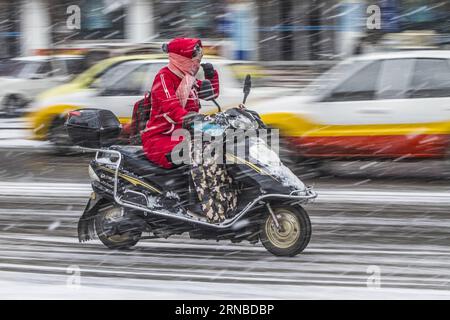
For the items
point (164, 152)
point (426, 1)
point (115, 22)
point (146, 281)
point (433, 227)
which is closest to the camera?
point (146, 281)

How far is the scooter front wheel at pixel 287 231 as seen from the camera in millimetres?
7379

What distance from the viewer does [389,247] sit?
26.5ft

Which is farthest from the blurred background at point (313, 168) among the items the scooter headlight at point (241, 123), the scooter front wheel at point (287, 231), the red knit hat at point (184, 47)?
the red knit hat at point (184, 47)

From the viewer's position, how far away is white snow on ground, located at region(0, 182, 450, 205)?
34.4 feet

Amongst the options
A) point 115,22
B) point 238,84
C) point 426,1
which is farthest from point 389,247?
point 115,22

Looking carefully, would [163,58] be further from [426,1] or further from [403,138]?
[426,1]

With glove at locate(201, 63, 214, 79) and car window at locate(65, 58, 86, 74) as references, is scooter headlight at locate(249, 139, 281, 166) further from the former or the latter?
car window at locate(65, 58, 86, 74)

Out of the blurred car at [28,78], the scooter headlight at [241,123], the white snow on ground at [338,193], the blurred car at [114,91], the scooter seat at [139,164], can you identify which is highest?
the scooter headlight at [241,123]

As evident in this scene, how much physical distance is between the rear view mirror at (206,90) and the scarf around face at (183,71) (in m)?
0.32

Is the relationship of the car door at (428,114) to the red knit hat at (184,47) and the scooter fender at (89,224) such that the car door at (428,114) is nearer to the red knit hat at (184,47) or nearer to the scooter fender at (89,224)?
the red knit hat at (184,47)

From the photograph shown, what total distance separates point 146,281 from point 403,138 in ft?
18.5

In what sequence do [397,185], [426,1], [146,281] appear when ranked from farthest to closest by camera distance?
[426,1] < [397,185] < [146,281]

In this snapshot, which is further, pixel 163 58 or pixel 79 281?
pixel 163 58

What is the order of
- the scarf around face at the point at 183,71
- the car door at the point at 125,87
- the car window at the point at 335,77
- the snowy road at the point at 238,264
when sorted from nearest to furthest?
the snowy road at the point at 238,264 → the scarf around face at the point at 183,71 → the car window at the point at 335,77 → the car door at the point at 125,87
